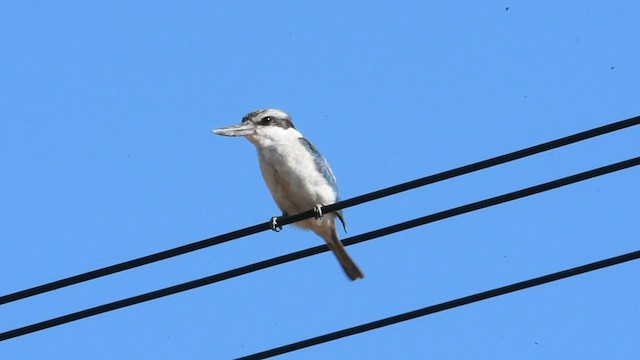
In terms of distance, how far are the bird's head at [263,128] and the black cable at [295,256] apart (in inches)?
103

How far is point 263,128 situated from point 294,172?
1.78 ft

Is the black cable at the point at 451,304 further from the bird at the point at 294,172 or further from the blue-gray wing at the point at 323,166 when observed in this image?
the blue-gray wing at the point at 323,166

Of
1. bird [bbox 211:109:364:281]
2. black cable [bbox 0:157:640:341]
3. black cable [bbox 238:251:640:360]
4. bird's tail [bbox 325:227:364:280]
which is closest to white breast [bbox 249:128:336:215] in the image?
bird [bbox 211:109:364:281]

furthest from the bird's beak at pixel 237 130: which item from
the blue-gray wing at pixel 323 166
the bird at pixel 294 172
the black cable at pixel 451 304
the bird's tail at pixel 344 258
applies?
the black cable at pixel 451 304

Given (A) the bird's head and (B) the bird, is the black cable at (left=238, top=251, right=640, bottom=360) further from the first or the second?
(A) the bird's head

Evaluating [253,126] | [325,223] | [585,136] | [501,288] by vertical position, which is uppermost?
[253,126]

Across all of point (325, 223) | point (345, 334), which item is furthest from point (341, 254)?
point (345, 334)

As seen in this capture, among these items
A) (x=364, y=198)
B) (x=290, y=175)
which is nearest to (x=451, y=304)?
(x=364, y=198)

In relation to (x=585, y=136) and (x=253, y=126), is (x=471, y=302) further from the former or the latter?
(x=253, y=126)

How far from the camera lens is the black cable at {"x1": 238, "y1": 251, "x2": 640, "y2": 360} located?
6.75 m

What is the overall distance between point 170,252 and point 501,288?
182 cm

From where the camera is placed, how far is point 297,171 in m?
9.48

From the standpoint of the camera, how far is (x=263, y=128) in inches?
386

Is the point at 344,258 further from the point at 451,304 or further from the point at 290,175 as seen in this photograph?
the point at 451,304
